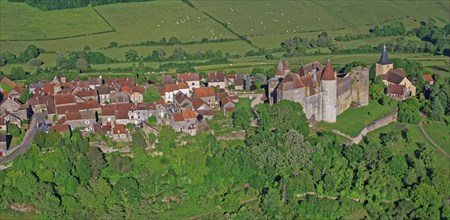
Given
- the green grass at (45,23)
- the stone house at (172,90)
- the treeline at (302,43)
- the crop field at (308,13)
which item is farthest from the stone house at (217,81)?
the green grass at (45,23)

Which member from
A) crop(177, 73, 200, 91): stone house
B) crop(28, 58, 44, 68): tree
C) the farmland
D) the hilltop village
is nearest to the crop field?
the farmland

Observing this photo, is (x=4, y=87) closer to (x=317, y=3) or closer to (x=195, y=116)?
Answer: (x=195, y=116)

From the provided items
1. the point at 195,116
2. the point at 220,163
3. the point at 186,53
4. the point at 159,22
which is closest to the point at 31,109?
the point at 195,116

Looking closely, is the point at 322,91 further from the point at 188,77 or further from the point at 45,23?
the point at 45,23

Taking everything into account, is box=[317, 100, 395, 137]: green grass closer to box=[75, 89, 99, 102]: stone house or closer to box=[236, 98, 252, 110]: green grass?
box=[236, 98, 252, 110]: green grass

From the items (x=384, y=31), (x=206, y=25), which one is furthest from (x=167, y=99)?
(x=384, y=31)

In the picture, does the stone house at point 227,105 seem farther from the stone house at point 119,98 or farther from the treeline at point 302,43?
the treeline at point 302,43
